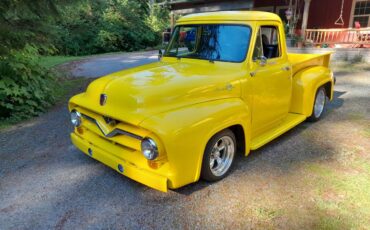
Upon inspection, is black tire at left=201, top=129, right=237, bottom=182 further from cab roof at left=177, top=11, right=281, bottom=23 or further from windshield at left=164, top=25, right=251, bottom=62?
cab roof at left=177, top=11, right=281, bottom=23

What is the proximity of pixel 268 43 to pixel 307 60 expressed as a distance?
4.76ft

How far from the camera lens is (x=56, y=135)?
5.32 meters

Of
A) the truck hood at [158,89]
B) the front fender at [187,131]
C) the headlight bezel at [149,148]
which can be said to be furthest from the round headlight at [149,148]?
the truck hood at [158,89]

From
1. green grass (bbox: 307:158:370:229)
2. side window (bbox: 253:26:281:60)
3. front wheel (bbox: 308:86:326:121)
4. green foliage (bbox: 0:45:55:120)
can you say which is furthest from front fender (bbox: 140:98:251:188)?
green foliage (bbox: 0:45:55:120)

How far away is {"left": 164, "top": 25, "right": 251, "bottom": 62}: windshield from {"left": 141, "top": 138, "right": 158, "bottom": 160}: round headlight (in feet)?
5.63

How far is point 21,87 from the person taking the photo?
6.25m

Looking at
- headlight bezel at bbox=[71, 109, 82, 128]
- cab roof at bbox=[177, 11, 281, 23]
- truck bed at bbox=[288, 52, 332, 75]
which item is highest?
cab roof at bbox=[177, 11, 281, 23]

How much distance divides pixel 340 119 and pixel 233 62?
127 inches

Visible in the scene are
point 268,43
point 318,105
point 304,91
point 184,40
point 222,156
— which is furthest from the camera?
point 318,105

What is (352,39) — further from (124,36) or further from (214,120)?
(124,36)

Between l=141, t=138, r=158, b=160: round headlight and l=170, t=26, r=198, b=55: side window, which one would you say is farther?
l=170, t=26, r=198, b=55: side window

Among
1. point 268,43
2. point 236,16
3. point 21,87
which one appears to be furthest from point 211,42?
point 21,87

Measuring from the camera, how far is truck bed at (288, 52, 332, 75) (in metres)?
5.30

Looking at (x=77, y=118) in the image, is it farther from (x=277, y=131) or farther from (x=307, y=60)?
(x=307, y=60)
